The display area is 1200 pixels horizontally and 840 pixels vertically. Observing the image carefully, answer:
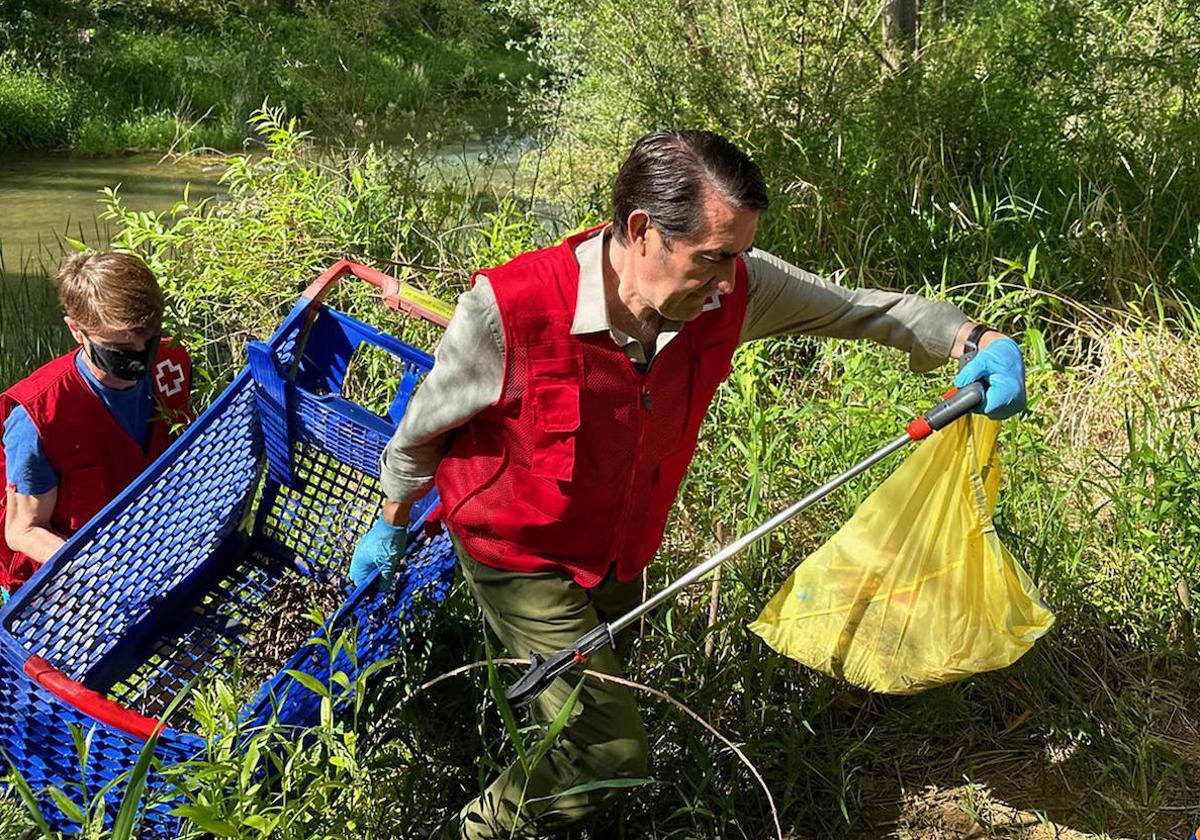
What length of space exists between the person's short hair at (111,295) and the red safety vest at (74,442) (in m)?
0.15

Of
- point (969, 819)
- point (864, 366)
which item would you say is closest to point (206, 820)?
point (969, 819)

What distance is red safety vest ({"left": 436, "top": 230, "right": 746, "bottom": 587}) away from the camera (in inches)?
86.2

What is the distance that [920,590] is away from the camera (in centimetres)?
259

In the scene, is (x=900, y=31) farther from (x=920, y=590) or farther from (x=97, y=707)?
(x=97, y=707)

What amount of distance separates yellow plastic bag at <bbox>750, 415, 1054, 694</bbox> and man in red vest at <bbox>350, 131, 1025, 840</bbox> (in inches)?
10.1

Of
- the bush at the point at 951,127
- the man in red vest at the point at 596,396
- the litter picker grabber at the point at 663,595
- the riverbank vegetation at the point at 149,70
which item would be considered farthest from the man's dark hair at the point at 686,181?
the riverbank vegetation at the point at 149,70

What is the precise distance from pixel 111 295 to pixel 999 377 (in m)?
2.02

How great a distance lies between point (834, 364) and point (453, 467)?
213cm

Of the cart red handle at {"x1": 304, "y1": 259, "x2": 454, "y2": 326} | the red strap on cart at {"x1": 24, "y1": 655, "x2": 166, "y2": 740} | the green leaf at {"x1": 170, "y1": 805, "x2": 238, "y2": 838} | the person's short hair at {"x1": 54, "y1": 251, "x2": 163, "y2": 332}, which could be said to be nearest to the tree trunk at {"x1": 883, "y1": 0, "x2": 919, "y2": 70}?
the cart red handle at {"x1": 304, "y1": 259, "x2": 454, "y2": 326}

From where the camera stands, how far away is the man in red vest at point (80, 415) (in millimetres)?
2918

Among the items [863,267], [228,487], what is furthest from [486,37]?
[228,487]

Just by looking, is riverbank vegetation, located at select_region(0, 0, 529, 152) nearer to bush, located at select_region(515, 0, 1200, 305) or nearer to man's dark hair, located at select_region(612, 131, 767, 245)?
bush, located at select_region(515, 0, 1200, 305)

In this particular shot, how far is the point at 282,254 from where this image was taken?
4.49m

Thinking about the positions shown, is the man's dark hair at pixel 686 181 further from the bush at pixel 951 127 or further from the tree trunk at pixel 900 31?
the tree trunk at pixel 900 31
